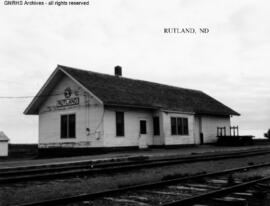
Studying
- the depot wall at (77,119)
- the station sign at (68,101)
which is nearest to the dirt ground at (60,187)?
the depot wall at (77,119)

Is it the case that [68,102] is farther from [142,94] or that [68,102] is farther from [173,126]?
[173,126]

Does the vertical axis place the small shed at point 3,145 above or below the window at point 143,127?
below

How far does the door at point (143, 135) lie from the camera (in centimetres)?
2634

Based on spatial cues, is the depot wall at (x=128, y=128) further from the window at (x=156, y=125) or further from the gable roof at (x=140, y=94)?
the gable roof at (x=140, y=94)

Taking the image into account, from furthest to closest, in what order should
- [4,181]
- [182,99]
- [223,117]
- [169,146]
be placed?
[223,117], [182,99], [169,146], [4,181]

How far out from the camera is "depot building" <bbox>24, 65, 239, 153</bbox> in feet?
79.4

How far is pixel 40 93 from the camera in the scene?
89.2ft

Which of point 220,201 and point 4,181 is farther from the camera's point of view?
point 4,181

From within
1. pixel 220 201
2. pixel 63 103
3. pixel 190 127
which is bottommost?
pixel 220 201

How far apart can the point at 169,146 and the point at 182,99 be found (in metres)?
6.37

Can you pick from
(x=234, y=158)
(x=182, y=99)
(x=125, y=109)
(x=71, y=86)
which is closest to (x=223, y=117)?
(x=182, y=99)

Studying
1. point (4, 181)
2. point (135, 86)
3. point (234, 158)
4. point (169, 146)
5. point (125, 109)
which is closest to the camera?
point (4, 181)

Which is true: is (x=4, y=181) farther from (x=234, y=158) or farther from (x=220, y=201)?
(x=234, y=158)

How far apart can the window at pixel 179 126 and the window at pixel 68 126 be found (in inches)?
286
